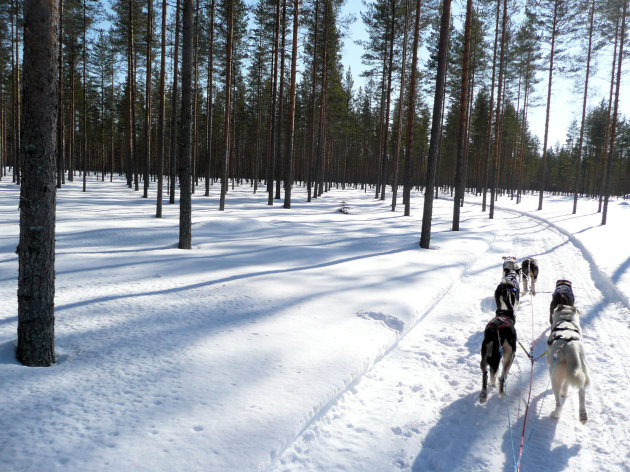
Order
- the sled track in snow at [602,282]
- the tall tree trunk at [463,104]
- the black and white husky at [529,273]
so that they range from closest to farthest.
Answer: the sled track in snow at [602,282], the black and white husky at [529,273], the tall tree trunk at [463,104]

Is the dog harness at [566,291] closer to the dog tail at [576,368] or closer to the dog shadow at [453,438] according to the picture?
the dog tail at [576,368]

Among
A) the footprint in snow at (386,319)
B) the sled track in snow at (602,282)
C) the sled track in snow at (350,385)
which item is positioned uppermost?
the sled track in snow at (602,282)

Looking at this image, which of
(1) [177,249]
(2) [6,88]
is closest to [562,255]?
(1) [177,249]

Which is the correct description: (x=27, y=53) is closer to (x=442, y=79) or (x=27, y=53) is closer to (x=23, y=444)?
(x=23, y=444)

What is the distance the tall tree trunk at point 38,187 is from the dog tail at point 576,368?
4936 mm

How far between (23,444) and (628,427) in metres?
4.95

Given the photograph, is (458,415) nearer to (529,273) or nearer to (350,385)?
(350,385)

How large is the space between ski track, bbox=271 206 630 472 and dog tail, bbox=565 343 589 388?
43 cm

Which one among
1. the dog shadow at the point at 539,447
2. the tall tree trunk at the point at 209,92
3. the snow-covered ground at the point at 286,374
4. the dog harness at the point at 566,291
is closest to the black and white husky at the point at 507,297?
the snow-covered ground at the point at 286,374

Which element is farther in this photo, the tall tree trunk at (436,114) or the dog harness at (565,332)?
the tall tree trunk at (436,114)

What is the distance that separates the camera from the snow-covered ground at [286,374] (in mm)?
2779

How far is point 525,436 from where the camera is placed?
3320 mm

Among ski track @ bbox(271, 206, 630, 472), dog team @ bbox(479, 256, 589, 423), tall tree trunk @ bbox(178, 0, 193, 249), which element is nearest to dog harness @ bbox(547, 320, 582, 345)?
dog team @ bbox(479, 256, 589, 423)

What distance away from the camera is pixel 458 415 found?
11.7ft
